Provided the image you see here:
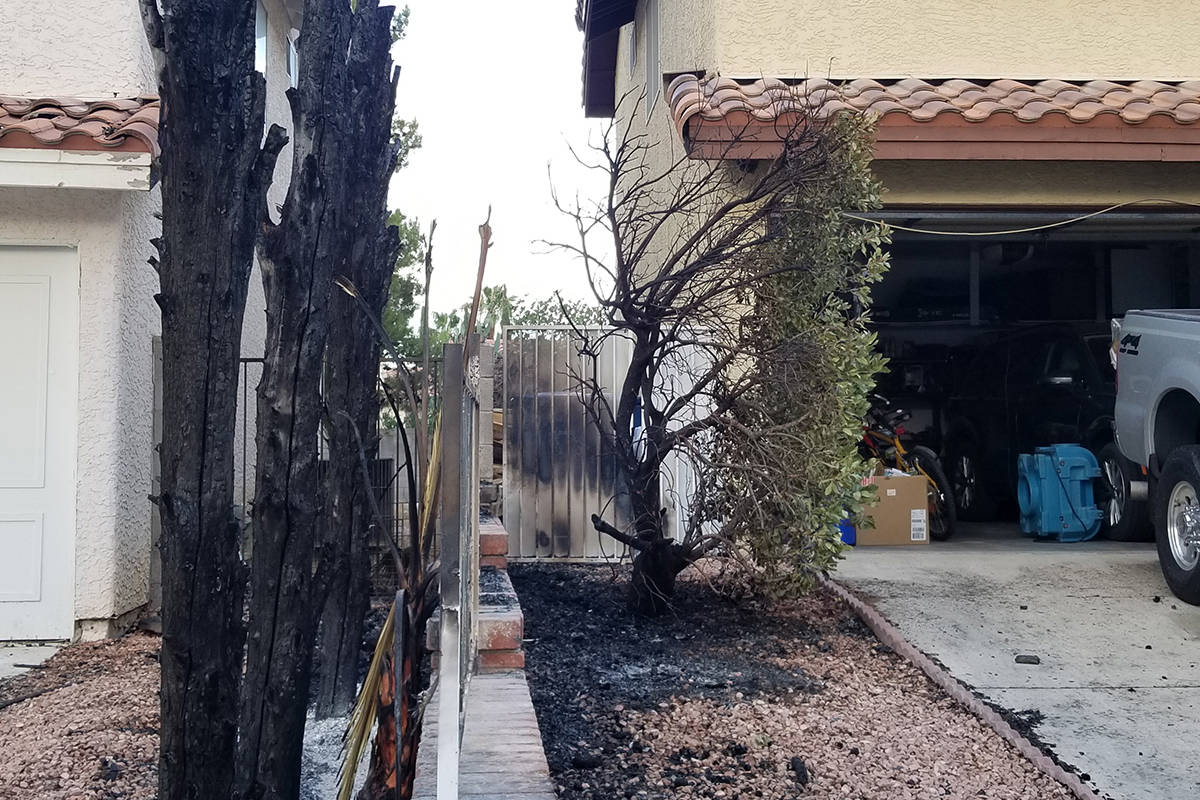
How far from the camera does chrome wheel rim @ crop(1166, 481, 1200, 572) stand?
21.0 ft

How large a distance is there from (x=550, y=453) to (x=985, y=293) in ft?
26.6

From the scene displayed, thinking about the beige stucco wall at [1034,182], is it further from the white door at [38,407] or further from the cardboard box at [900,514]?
the white door at [38,407]

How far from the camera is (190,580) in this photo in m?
3.31

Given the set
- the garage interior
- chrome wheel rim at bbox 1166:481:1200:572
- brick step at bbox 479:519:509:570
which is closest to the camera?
brick step at bbox 479:519:509:570

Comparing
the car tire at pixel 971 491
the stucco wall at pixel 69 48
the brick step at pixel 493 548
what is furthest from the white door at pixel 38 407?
the car tire at pixel 971 491

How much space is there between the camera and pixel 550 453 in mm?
9406

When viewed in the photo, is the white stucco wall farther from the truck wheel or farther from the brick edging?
the truck wheel

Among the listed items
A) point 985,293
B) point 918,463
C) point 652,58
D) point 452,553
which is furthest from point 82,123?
point 985,293

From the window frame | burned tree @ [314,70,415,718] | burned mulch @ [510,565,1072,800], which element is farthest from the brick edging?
the window frame

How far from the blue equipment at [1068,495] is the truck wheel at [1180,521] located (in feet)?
9.23

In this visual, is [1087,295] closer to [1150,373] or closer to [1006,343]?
[1006,343]

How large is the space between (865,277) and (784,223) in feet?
1.97

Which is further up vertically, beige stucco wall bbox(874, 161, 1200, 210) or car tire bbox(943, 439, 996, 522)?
beige stucco wall bbox(874, 161, 1200, 210)

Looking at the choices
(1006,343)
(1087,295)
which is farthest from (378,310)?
(1087,295)
